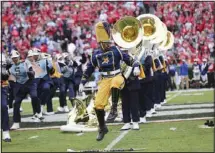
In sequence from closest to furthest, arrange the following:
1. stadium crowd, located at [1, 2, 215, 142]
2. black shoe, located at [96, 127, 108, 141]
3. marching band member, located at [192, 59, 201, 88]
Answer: black shoe, located at [96, 127, 108, 141] < marching band member, located at [192, 59, 201, 88] < stadium crowd, located at [1, 2, 215, 142]

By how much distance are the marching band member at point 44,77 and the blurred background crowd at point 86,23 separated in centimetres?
1337

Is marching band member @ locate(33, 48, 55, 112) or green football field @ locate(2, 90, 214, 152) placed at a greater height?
marching band member @ locate(33, 48, 55, 112)

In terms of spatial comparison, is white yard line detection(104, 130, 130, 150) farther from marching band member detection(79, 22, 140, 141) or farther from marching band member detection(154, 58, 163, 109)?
marching band member detection(154, 58, 163, 109)

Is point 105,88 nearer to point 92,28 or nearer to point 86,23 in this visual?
point 92,28

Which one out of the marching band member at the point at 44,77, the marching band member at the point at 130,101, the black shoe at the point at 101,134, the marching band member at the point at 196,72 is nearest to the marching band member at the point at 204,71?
the marching band member at the point at 196,72

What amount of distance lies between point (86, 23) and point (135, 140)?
79.5 feet

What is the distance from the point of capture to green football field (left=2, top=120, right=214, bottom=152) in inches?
421

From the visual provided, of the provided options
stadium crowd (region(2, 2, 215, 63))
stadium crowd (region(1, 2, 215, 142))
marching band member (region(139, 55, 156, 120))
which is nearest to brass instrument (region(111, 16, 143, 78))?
marching band member (region(139, 55, 156, 120))

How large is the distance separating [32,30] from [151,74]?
1995cm

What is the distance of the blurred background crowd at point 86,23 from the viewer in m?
32.9

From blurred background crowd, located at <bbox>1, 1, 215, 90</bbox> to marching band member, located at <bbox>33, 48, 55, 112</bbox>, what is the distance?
13.4m

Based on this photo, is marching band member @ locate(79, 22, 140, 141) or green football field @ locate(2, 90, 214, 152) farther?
marching band member @ locate(79, 22, 140, 141)

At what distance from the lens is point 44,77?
59.0ft

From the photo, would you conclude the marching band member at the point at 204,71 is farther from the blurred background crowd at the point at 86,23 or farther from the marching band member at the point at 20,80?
the marching band member at the point at 20,80
